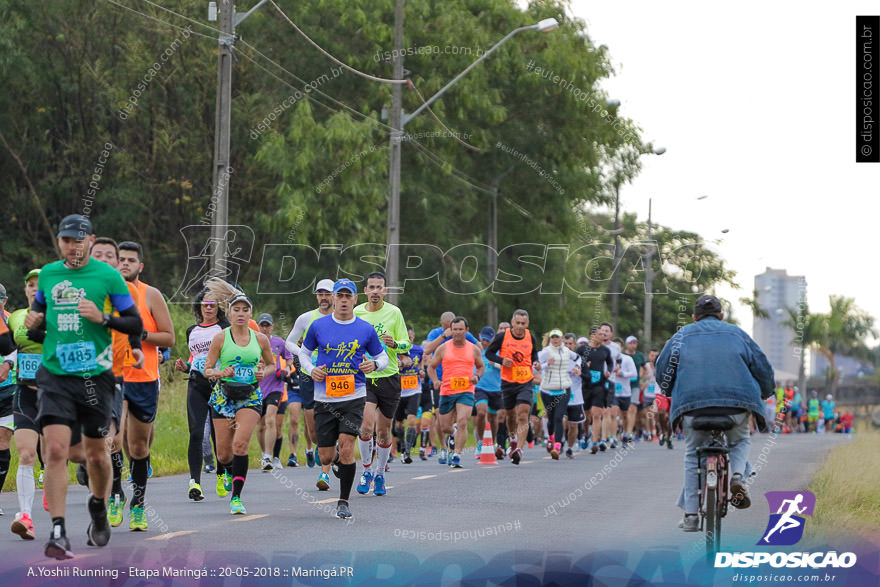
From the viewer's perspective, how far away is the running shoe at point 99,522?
9664 mm

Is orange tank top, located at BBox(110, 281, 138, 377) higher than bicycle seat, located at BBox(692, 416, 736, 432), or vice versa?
orange tank top, located at BBox(110, 281, 138, 377)

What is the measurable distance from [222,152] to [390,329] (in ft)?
22.6

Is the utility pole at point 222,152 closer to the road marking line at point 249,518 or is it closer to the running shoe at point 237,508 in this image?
the running shoe at point 237,508

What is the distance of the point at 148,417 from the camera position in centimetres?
1105

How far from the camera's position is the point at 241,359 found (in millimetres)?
12977

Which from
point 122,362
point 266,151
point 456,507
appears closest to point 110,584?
point 122,362

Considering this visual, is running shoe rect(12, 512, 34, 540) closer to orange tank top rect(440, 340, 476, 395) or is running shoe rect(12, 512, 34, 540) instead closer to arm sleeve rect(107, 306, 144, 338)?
arm sleeve rect(107, 306, 144, 338)

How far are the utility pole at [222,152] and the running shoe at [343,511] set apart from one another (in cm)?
809

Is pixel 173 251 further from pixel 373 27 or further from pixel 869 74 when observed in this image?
pixel 869 74

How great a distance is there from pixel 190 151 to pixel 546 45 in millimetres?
9828

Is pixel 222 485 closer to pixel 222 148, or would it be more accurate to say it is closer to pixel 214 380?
pixel 214 380

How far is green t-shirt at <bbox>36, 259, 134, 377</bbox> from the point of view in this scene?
9.26m

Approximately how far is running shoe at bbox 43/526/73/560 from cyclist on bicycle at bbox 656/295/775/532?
4201mm

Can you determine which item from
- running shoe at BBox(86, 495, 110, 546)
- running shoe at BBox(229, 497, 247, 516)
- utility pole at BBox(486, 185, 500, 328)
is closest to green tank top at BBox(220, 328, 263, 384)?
running shoe at BBox(229, 497, 247, 516)
